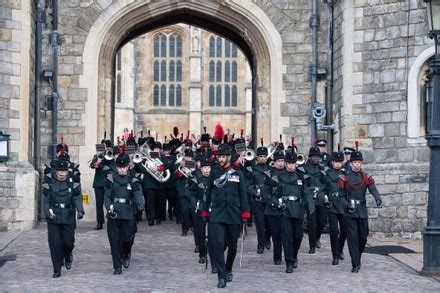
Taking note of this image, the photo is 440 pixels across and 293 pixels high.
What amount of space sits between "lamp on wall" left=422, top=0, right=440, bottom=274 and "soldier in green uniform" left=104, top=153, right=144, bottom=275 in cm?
395

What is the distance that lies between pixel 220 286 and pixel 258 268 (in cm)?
215

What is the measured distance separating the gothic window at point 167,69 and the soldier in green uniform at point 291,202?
132ft

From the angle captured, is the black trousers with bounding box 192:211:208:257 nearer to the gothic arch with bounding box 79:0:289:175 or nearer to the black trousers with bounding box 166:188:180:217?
the black trousers with bounding box 166:188:180:217

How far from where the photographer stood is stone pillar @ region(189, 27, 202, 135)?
5372cm

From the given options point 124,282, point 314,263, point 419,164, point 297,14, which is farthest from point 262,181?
point 297,14

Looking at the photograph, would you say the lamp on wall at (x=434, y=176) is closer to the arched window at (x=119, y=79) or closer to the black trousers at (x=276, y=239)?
the black trousers at (x=276, y=239)

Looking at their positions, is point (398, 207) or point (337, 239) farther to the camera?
point (398, 207)

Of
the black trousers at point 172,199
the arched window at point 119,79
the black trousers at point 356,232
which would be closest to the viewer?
the black trousers at point 356,232

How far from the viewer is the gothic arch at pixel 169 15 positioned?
21531mm

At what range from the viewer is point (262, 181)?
16.9 meters

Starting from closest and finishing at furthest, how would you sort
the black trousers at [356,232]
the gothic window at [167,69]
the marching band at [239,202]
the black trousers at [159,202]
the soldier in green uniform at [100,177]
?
the marching band at [239,202], the black trousers at [356,232], the soldier in green uniform at [100,177], the black trousers at [159,202], the gothic window at [167,69]

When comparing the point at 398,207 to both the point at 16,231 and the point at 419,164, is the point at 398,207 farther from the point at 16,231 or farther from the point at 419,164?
the point at 16,231

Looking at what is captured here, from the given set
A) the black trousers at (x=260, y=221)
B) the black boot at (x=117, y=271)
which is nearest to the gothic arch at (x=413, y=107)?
the black trousers at (x=260, y=221)

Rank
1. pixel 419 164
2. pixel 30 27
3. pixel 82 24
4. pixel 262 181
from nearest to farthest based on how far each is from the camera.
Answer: pixel 262 181 < pixel 419 164 < pixel 30 27 < pixel 82 24
